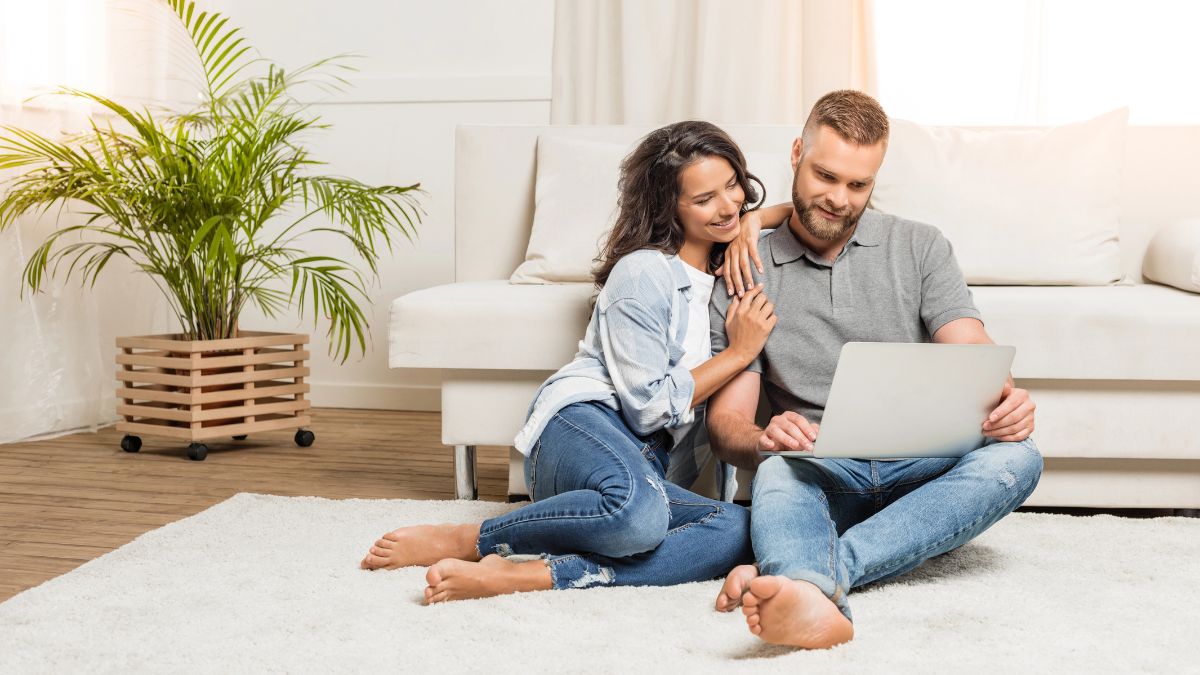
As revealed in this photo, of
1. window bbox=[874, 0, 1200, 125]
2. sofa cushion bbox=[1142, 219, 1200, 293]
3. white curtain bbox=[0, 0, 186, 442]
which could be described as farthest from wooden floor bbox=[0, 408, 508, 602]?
window bbox=[874, 0, 1200, 125]

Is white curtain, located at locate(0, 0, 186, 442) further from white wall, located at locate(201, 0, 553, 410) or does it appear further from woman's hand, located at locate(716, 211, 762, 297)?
woman's hand, located at locate(716, 211, 762, 297)

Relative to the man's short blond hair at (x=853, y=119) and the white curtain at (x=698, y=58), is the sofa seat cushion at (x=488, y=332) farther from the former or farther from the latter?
the white curtain at (x=698, y=58)

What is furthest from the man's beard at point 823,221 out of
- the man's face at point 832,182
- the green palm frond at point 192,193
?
the green palm frond at point 192,193

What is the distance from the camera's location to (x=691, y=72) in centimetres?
326

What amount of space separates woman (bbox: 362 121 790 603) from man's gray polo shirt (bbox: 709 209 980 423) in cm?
6

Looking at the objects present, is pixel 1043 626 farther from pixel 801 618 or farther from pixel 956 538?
pixel 801 618

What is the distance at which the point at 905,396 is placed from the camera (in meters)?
1.43

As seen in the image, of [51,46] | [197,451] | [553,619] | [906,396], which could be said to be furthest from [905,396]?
[51,46]

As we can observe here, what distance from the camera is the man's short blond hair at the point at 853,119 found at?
1677mm

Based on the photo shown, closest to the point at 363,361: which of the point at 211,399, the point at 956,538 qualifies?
the point at 211,399

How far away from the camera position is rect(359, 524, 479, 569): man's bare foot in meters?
1.65

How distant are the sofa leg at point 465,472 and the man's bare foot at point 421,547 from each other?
0.52 meters

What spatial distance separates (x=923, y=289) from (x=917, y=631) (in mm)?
605

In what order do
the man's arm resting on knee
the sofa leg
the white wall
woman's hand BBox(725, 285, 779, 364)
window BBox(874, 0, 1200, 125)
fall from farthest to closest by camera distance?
the white wall
window BBox(874, 0, 1200, 125)
the sofa leg
woman's hand BBox(725, 285, 779, 364)
the man's arm resting on knee
